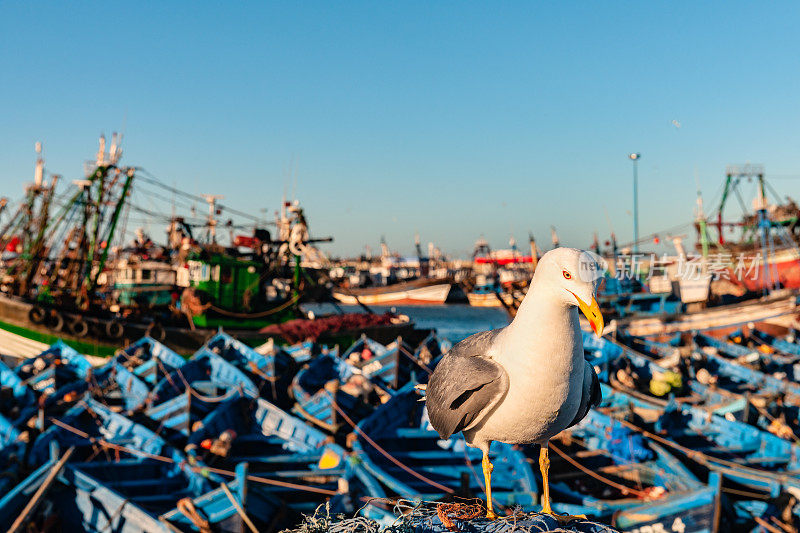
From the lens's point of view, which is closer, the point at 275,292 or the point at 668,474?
the point at 668,474

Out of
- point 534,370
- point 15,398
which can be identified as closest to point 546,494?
point 534,370

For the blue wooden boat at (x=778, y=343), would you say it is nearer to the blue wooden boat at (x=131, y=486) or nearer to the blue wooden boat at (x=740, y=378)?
the blue wooden boat at (x=740, y=378)

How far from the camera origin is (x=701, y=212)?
4284 centimetres

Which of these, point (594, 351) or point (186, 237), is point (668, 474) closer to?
point (594, 351)

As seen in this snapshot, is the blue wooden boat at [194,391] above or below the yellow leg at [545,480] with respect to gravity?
below

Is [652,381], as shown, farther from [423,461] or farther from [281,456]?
[281,456]

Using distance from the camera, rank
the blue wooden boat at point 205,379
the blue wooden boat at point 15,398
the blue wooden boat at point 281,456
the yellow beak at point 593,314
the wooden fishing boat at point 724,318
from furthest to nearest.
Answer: the wooden fishing boat at point 724,318
the blue wooden boat at point 205,379
the blue wooden boat at point 15,398
the blue wooden boat at point 281,456
the yellow beak at point 593,314

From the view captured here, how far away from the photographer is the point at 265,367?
15.6 m

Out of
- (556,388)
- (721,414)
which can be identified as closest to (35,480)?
(556,388)

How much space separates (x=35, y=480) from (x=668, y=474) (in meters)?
10.4

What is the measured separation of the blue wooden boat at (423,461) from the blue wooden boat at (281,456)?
49cm

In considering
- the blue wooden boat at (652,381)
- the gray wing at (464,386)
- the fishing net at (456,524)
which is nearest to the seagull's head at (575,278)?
the gray wing at (464,386)

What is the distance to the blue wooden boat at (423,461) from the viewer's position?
819 centimetres

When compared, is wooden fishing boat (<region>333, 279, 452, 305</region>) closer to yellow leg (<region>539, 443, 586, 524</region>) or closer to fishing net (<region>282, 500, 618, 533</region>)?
yellow leg (<region>539, 443, 586, 524</region>)
